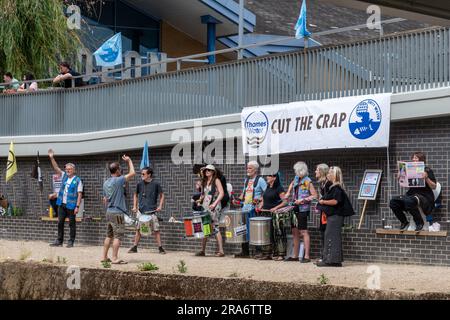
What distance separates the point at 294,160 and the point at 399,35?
3.19 m

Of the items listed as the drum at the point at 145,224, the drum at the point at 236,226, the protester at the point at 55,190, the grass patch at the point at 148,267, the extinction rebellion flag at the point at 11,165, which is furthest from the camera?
the extinction rebellion flag at the point at 11,165

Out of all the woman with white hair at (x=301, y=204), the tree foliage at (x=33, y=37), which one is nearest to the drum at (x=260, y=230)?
the woman with white hair at (x=301, y=204)

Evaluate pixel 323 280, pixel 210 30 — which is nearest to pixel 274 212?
pixel 323 280

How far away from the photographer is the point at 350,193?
1952 centimetres

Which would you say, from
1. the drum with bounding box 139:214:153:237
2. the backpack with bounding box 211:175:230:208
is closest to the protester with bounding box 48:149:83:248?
the drum with bounding box 139:214:153:237

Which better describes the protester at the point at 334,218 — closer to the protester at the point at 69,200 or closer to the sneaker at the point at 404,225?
the sneaker at the point at 404,225

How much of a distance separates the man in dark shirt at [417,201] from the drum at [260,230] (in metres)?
2.26

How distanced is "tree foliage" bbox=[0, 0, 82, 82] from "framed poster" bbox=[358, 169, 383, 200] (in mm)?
13466

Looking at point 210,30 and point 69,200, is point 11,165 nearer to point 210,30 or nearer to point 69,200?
point 69,200

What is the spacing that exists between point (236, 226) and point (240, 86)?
3.42 metres

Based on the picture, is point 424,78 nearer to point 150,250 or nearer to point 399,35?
point 399,35

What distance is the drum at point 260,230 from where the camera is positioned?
1886 centimetres

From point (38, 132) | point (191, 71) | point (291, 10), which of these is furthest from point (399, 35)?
point (291, 10)
